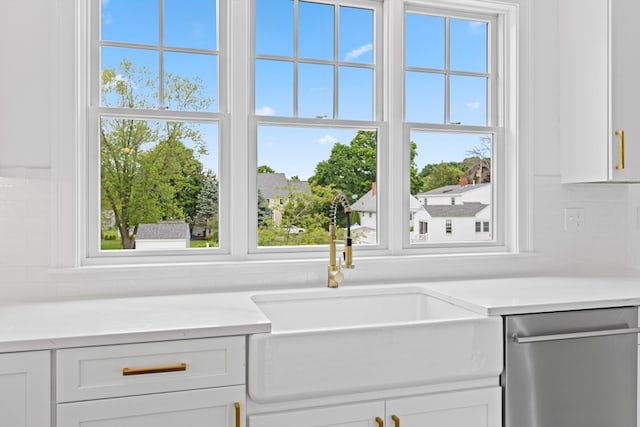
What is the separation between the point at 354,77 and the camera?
257 cm

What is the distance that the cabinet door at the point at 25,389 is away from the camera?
1458 mm

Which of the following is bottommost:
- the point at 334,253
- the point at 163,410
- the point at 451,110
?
the point at 163,410

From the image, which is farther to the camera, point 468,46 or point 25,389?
point 468,46

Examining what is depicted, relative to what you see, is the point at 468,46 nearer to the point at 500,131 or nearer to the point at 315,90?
the point at 500,131

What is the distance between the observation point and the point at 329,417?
5.63 feet

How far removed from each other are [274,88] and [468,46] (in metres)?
1.09

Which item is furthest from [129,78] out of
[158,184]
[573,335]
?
[573,335]

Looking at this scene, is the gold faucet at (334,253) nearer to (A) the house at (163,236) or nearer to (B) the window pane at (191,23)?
(A) the house at (163,236)

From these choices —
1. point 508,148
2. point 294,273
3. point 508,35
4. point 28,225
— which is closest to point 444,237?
point 508,148

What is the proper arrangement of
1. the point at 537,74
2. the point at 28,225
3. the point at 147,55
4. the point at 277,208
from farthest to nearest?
the point at 537,74, the point at 277,208, the point at 147,55, the point at 28,225

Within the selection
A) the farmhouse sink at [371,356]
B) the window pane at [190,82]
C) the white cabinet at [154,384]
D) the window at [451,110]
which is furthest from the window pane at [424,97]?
the white cabinet at [154,384]

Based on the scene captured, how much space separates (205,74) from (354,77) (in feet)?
2.37

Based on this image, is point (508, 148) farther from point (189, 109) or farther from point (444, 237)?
point (189, 109)

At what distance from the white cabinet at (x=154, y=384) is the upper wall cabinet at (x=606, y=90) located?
75.0 inches
